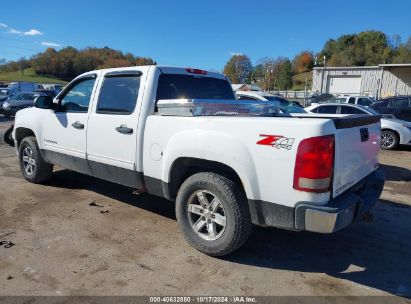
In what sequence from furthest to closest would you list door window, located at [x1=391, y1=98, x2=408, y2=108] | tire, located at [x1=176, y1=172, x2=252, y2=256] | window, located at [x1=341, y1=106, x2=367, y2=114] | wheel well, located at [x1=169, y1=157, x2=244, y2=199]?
door window, located at [x1=391, y1=98, x2=408, y2=108] < window, located at [x1=341, y1=106, x2=367, y2=114] < wheel well, located at [x1=169, y1=157, x2=244, y2=199] < tire, located at [x1=176, y1=172, x2=252, y2=256]

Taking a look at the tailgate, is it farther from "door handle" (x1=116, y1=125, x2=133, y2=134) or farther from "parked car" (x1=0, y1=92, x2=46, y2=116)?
"parked car" (x1=0, y1=92, x2=46, y2=116)

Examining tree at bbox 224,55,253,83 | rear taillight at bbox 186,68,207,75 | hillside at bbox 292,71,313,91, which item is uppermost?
tree at bbox 224,55,253,83

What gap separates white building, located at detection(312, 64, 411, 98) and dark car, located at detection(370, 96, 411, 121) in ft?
100

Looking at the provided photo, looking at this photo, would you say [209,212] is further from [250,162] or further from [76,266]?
[76,266]

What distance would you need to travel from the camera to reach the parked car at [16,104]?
72.2 ft

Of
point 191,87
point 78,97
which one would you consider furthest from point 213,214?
point 78,97

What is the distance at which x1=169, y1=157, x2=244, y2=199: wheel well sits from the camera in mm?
3643

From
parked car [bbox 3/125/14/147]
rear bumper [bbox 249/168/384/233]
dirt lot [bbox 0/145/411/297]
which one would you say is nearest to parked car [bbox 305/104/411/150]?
dirt lot [bbox 0/145/411/297]

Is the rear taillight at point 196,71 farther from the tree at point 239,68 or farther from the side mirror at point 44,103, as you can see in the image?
the tree at point 239,68

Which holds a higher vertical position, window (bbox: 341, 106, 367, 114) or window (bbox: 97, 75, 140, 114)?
window (bbox: 97, 75, 140, 114)

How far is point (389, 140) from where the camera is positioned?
11.8 meters

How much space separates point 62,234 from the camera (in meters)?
4.29

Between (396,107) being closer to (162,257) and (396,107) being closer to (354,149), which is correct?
(354,149)

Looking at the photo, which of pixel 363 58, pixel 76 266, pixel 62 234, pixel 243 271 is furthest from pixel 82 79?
pixel 363 58
